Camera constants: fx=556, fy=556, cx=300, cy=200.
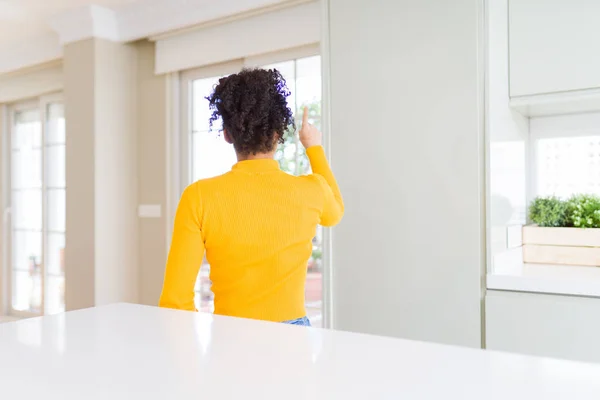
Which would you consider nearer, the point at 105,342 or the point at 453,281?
the point at 105,342

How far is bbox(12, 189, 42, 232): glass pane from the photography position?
5086mm

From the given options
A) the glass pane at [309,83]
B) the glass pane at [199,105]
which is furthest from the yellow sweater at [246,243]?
the glass pane at [199,105]

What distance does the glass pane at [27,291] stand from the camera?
509cm

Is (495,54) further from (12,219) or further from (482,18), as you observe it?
(12,219)

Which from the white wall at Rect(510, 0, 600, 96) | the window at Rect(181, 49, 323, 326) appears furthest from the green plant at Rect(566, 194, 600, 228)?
the window at Rect(181, 49, 323, 326)

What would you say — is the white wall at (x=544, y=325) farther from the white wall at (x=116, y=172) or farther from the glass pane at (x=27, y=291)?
the glass pane at (x=27, y=291)

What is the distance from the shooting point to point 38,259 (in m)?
5.12

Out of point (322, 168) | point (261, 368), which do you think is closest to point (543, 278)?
point (322, 168)

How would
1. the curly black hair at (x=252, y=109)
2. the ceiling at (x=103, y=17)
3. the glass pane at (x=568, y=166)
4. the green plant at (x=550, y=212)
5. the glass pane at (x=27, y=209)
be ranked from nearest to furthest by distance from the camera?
1. the curly black hair at (x=252, y=109)
2. the green plant at (x=550, y=212)
3. the glass pane at (x=568, y=166)
4. the ceiling at (x=103, y=17)
5. the glass pane at (x=27, y=209)

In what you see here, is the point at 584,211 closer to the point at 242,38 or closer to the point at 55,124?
the point at 242,38

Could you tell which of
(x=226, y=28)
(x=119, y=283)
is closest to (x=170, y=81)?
(x=226, y=28)

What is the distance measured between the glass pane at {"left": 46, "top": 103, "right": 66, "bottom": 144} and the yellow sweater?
12.7 feet

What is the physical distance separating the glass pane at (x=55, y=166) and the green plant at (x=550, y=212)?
3.80 m

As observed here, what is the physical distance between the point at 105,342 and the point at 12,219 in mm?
5200
